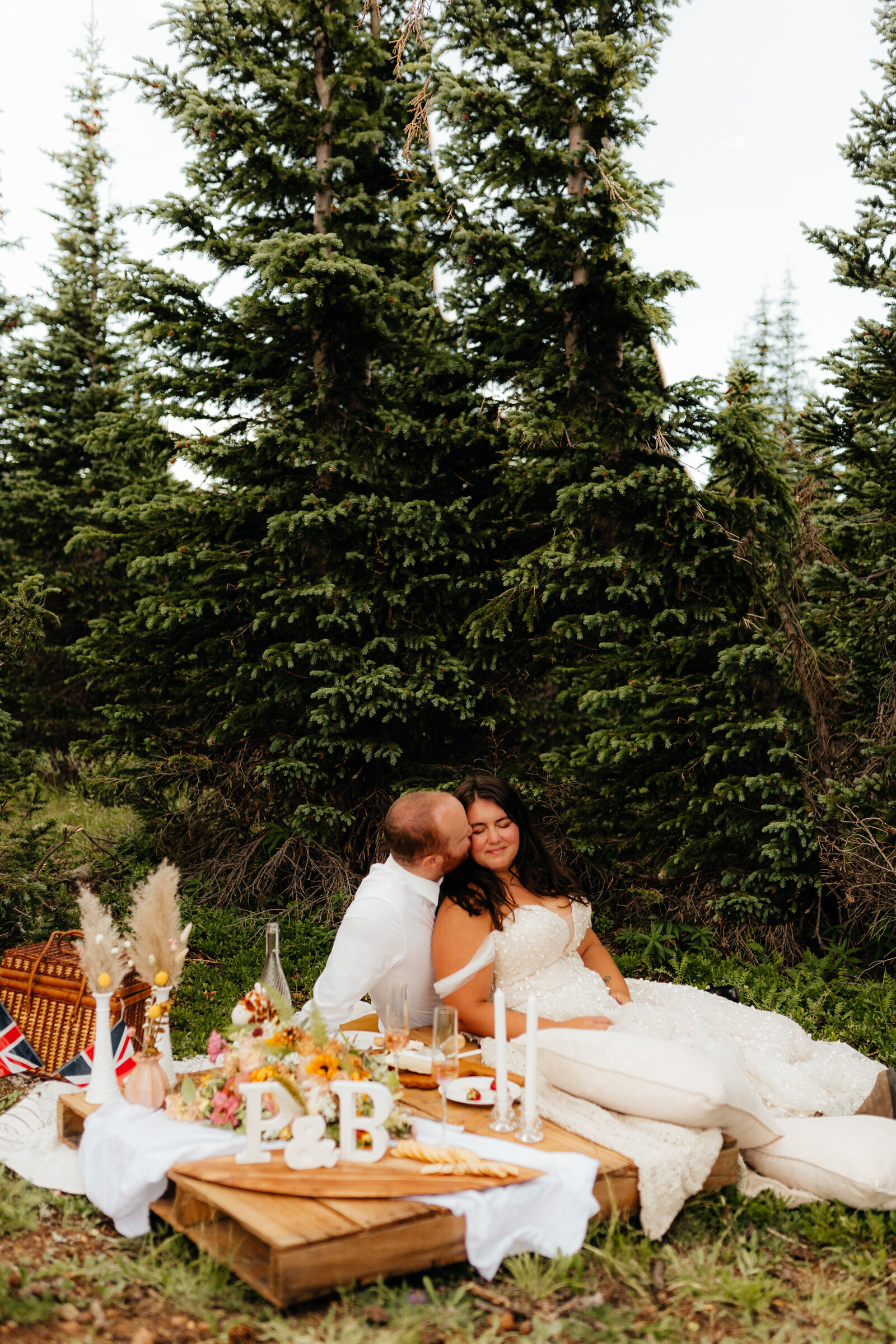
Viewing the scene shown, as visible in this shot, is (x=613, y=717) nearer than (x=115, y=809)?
Yes

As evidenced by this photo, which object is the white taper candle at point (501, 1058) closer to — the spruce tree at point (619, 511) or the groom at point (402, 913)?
the groom at point (402, 913)

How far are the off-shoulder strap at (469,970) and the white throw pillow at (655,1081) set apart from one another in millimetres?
415

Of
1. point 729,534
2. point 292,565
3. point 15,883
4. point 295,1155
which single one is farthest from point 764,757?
point 15,883

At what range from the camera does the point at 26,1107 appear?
13.8ft

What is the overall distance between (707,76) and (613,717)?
5.49m

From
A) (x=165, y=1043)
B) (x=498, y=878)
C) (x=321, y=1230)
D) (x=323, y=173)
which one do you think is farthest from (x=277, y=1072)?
(x=323, y=173)

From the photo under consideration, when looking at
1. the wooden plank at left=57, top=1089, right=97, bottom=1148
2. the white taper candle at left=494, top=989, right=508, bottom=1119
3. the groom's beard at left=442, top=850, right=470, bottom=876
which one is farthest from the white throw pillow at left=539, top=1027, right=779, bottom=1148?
the wooden plank at left=57, top=1089, right=97, bottom=1148

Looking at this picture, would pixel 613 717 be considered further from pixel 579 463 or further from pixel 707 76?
pixel 707 76

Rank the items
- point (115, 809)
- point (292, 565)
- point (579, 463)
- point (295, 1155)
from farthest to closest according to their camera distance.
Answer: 1. point (115, 809)
2. point (292, 565)
3. point (579, 463)
4. point (295, 1155)

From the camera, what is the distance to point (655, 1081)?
11.0ft

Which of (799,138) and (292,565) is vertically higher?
(799,138)

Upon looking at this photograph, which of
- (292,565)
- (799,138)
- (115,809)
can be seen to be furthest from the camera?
(115,809)

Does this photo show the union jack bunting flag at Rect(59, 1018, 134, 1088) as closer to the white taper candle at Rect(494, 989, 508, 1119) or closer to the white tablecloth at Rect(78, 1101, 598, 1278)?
the white tablecloth at Rect(78, 1101, 598, 1278)

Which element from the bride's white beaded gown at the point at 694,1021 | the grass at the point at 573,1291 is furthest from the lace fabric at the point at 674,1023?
the grass at the point at 573,1291
